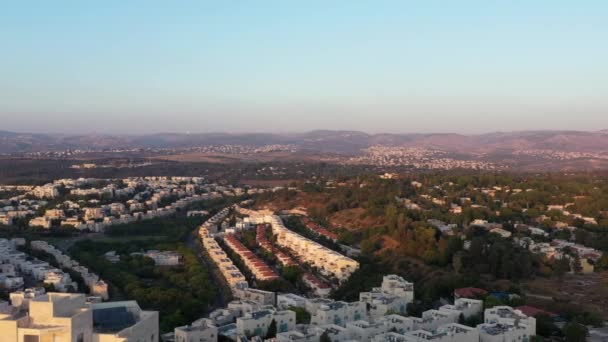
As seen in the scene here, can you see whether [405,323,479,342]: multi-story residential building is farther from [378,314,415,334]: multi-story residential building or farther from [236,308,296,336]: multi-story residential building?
[236,308,296,336]: multi-story residential building

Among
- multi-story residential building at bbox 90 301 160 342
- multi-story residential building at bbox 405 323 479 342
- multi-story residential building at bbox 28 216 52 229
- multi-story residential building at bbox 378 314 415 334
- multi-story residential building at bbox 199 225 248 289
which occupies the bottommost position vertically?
multi-story residential building at bbox 28 216 52 229

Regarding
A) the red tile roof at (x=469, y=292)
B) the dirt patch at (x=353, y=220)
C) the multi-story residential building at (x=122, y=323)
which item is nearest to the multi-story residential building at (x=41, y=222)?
the dirt patch at (x=353, y=220)

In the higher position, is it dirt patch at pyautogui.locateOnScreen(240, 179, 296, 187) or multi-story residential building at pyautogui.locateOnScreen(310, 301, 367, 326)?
multi-story residential building at pyautogui.locateOnScreen(310, 301, 367, 326)

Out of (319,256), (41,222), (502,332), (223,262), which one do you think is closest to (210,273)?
(223,262)

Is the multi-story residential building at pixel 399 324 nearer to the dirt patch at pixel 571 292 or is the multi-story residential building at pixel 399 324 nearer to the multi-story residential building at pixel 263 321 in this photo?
the multi-story residential building at pixel 263 321

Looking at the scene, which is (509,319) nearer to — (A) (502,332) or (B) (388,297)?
(A) (502,332)

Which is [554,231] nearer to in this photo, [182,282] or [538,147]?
[182,282]

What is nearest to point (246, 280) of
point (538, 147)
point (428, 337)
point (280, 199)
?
point (428, 337)

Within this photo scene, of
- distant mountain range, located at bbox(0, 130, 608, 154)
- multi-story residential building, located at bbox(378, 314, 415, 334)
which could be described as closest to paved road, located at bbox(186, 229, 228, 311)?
multi-story residential building, located at bbox(378, 314, 415, 334)

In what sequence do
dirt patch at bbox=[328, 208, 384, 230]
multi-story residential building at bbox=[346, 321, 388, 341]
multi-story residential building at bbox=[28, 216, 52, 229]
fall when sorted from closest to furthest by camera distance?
multi-story residential building at bbox=[346, 321, 388, 341] < dirt patch at bbox=[328, 208, 384, 230] < multi-story residential building at bbox=[28, 216, 52, 229]
